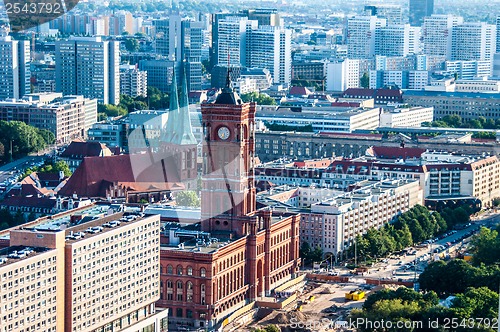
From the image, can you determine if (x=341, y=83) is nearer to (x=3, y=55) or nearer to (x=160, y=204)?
(x=3, y=55)

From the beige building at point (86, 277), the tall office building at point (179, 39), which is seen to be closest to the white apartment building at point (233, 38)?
the tall office building at point (179, 39)

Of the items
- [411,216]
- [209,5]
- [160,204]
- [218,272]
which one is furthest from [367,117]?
[209,5]

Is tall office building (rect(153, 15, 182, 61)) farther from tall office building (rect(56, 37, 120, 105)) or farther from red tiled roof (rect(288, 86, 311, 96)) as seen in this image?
tall office building (rect(56, 37, 120, 105))

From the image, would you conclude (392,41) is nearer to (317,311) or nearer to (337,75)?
(337,75)

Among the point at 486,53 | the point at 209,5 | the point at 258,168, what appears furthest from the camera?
the point at 209,5

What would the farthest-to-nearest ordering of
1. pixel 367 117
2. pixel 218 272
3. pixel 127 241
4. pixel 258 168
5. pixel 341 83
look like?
pixel 341 83 < pixel 367 117 < pixel 258 168 < pixel 218 272 < pixel 127 241

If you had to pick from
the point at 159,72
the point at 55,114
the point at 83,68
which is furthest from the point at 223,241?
the point at 159,72
